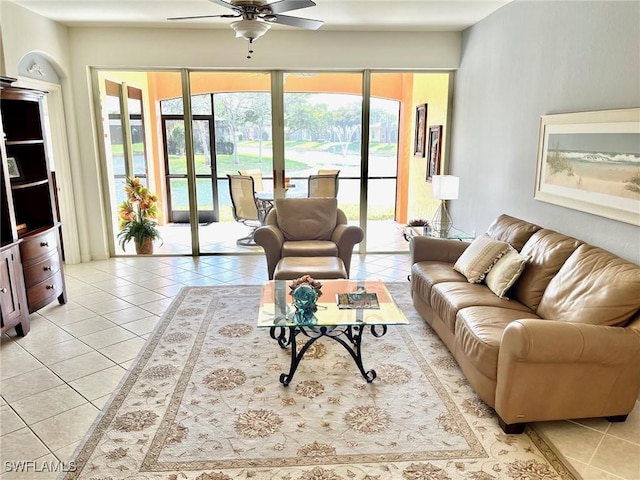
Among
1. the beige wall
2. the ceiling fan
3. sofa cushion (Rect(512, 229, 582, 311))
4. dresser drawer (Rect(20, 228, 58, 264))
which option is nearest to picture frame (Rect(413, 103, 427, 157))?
the beige wall

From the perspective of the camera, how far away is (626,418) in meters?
2.54

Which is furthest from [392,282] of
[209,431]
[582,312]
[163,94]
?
[163,94]

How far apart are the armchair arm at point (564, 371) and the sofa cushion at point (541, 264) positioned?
2.35 ft

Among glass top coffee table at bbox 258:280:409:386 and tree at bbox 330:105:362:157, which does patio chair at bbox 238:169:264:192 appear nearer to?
tree at bbox 330:105:362:157

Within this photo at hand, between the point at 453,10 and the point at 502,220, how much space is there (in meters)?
2.19

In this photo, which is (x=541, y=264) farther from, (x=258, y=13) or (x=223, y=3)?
(x=223, y=3)

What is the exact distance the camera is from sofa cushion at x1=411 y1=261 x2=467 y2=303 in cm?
352

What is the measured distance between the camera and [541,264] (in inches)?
122

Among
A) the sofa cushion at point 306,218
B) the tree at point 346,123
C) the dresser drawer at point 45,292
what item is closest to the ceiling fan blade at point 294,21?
the sofa cushion at point 306,218

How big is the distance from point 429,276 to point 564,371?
1405 mm

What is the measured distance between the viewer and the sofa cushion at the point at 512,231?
3.52 m

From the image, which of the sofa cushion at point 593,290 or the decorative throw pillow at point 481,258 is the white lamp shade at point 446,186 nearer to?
the decorative throw pillow at point 481,258

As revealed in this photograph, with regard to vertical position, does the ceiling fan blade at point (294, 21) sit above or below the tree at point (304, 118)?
above

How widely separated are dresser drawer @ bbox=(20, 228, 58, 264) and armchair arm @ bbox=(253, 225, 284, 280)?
1802 millimetres
